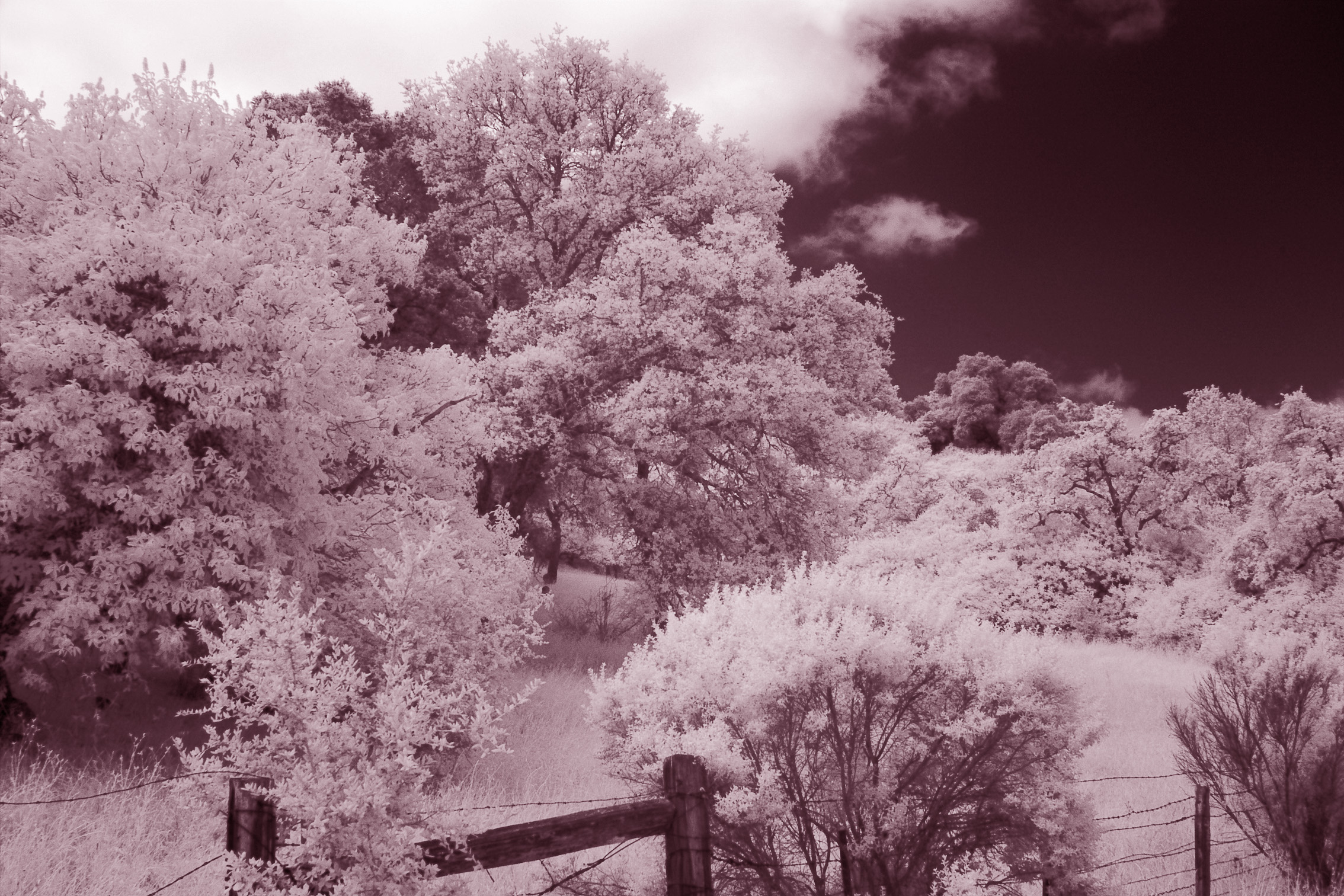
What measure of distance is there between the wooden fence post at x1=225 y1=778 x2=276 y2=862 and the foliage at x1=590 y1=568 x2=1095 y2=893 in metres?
2.82

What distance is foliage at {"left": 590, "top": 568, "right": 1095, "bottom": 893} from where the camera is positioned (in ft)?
18.6

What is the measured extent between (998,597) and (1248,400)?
18.7 metres

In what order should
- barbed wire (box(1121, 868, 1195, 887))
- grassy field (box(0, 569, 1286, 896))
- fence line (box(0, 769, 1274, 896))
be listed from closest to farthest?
fence line (box(0, 769, 1274, 896)), grassy field (box(0, 569, 1286, 896)), barbed wire (box(1121, 868, 1195, 887))

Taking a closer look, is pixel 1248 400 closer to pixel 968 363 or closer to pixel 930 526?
pixel 930 526

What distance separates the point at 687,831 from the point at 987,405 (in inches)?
2442

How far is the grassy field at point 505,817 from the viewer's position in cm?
580

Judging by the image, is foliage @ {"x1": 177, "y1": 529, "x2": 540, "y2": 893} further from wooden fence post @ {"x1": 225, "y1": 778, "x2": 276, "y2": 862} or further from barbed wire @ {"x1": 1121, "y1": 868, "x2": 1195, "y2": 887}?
barbed wire @ {"x1": 1121, "y1": 868, "x2": 1195, "y2": 887}

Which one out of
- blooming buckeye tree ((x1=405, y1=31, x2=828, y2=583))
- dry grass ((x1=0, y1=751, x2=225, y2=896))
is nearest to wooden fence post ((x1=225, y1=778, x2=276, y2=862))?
dry grass ((x1=0, y1=751, x2=225, y2=896))

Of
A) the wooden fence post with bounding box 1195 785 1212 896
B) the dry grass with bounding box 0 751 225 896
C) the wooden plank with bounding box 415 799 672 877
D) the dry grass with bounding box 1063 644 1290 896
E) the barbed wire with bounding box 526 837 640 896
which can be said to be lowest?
the dry grass with bounding box 1063 644 1290 896

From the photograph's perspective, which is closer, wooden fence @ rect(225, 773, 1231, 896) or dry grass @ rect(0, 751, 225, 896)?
wooden fence @ rect(225, 773, 1231, 896)

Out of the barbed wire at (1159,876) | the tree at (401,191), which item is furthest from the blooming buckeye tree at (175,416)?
the tree at (401,191)

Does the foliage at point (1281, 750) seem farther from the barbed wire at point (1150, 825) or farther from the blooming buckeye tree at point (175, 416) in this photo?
the blooming buckeye tree at point (175, 416)

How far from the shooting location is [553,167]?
20.0 m

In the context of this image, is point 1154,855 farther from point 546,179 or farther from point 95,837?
point 546,179
